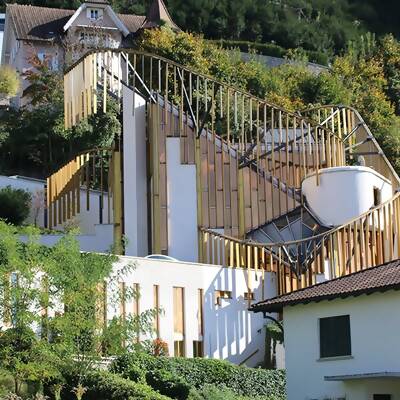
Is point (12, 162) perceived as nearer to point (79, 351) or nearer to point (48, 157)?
point (48, 157)

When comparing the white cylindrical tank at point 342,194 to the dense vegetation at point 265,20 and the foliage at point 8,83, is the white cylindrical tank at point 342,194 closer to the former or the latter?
the foliage at point 8,83

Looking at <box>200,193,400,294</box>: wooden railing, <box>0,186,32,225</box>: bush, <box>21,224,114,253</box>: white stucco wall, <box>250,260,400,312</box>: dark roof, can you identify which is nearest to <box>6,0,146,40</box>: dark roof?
<box>0,186,32,225</box>: bush

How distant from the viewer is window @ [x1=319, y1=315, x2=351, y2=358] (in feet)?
87.7

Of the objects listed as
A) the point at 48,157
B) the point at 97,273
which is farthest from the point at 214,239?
the point at 48,157

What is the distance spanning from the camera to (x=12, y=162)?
58812 mm

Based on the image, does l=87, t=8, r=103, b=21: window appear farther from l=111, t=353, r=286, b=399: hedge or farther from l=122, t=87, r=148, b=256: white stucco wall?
l=111, t=353, r=286, b=399: hedge

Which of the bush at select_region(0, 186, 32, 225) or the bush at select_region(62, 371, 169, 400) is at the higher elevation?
the bush at select_region(0, 186, 32, 225)

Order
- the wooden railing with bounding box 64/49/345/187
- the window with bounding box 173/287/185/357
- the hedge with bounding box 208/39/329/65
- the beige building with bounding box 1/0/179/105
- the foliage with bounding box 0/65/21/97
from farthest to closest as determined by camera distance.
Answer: the hedge with bounding box 208/39/329/65
the beige building with bounding box 1/0/179/105
the foliage with bounding box 0/65/21/97
the wooden railing with bounding box 64/49/345/187
the window with bounding box 173/287/185/357

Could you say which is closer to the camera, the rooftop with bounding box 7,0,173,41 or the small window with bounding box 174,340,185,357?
the small window with bounding box 174,340,185,357

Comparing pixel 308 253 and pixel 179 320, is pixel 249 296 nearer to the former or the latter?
pixel 308 253

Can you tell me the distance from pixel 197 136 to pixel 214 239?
3.76 metres

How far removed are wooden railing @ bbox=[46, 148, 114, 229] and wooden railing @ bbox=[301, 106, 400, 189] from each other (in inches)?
334

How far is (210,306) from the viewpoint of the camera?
116 ft

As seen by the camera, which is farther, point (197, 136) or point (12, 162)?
point (12, 162)
